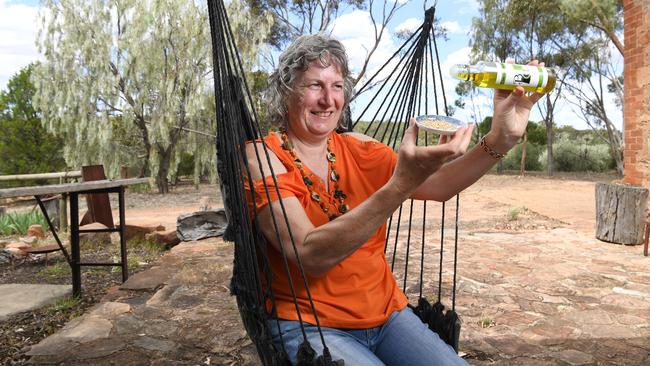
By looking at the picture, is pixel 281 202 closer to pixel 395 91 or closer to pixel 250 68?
pixel 395 91

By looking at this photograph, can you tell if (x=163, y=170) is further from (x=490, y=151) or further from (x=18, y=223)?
(x=490, y=151)

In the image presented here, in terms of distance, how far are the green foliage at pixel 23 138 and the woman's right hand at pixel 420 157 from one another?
19.2 meters

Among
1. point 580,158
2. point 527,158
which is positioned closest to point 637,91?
point 580,158

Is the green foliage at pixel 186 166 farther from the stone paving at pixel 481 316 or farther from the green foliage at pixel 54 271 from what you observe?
the stone paving at pixel 481 316

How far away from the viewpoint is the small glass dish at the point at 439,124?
1.04 meters

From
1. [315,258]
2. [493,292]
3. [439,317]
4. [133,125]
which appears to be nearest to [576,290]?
[493,292]

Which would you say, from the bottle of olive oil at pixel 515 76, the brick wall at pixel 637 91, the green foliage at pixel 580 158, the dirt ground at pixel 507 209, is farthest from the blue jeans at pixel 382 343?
the green foliage at pixel 580 158

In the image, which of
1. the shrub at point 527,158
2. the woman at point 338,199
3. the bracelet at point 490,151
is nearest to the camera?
the woman at point 338,199

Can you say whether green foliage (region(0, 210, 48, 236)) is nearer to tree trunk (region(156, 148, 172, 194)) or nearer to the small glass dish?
the small glass dish

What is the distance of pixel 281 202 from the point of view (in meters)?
1.10

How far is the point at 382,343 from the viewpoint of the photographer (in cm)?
127

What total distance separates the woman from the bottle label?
0.09 feet

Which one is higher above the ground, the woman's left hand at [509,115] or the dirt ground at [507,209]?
the woman's left hand at [509,115]

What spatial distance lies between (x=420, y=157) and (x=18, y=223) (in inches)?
304
